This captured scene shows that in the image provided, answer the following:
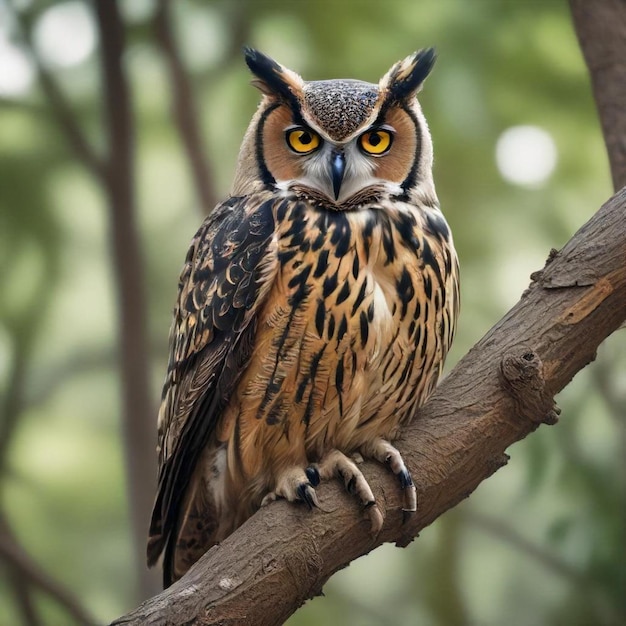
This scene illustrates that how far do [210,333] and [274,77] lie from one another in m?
0.55

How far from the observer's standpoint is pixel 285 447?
1669 mm

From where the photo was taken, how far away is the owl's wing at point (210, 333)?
162 centimetres

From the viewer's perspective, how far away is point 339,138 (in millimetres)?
1695

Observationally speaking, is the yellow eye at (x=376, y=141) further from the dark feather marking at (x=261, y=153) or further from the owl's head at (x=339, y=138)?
the dark feather marking at (x=261, y=153)

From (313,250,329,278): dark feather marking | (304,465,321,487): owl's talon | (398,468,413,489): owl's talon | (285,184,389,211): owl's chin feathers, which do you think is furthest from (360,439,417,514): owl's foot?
(285,184,389,211): owl's chin feathers

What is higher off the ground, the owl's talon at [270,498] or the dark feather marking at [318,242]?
the dark feather marking at [318,242]

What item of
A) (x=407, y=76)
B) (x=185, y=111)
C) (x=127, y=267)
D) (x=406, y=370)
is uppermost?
(x=185, y=111)

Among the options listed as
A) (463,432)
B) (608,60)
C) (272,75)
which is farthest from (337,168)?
(608,60)

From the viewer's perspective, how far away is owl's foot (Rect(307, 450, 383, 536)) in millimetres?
1541

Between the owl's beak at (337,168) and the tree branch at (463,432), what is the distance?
414mm

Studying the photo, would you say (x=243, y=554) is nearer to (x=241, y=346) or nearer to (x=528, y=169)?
(x=241, y=346)

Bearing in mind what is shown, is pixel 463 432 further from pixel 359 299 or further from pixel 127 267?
pixel 127 267

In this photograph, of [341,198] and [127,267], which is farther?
[127,267]

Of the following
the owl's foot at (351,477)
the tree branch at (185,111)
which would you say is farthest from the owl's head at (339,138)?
the tree branch at (185,111)
